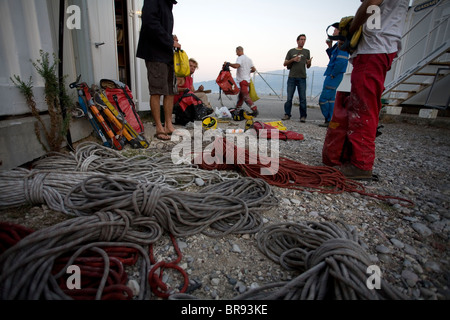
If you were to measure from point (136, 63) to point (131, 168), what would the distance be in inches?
149

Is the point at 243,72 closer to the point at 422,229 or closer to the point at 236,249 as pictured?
the point at 422,229

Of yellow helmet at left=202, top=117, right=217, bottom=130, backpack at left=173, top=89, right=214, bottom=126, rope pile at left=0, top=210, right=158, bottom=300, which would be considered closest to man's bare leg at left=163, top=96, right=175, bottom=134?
yellow helmet at left=202, top=117, right=217, bottom=130

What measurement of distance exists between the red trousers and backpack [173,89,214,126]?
359 centimetres

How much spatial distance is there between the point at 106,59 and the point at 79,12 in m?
0.82

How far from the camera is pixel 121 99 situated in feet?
12.7

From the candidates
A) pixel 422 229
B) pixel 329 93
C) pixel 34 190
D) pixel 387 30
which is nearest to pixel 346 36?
pixel 387 30

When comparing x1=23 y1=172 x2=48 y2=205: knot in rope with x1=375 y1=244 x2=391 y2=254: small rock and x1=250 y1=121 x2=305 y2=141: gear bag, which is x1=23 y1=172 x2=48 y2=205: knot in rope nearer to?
x1=375 y1=244 x2=391 y2=254: small rock

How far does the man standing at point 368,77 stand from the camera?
247cm

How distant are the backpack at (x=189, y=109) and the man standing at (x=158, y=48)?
Result: 5.11ft

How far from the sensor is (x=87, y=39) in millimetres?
3682

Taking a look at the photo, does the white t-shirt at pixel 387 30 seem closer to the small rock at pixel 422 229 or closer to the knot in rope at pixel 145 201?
the small rock at pixel 422 229

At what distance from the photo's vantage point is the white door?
524 cm

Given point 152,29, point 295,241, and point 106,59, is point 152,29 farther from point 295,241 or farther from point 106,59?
point 295,241
